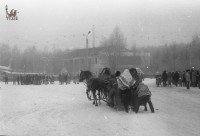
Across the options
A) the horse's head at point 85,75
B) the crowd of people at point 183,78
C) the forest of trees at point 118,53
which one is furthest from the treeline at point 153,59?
the horse's head at point 85,75

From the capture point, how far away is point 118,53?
97688mm

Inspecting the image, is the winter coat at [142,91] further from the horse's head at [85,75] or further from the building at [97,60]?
the building at [97,60]

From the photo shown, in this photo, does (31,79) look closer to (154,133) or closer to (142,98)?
(142,98)

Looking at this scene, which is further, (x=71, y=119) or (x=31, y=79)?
(x=31, y=79)

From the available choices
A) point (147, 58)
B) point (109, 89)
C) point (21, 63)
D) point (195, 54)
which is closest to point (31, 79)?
point (109, 89)

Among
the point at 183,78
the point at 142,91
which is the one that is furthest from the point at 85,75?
the point at 183,78

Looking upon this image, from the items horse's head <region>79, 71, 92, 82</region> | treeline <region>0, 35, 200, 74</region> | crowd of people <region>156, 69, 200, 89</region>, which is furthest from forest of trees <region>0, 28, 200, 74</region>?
horse's head <region>79, 71, 92, 82</region>

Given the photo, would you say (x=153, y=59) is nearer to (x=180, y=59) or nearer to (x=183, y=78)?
(x=180, y=59)

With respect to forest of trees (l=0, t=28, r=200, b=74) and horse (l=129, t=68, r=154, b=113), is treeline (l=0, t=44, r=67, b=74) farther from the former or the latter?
horse (l=129, t=68, r=154, b=113)

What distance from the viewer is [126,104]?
15.5 meters

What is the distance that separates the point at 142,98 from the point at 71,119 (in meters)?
3.04

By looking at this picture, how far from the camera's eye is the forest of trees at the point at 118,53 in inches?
3981

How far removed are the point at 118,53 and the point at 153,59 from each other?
181 ft

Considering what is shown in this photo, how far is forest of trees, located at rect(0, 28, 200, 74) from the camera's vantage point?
101 m
